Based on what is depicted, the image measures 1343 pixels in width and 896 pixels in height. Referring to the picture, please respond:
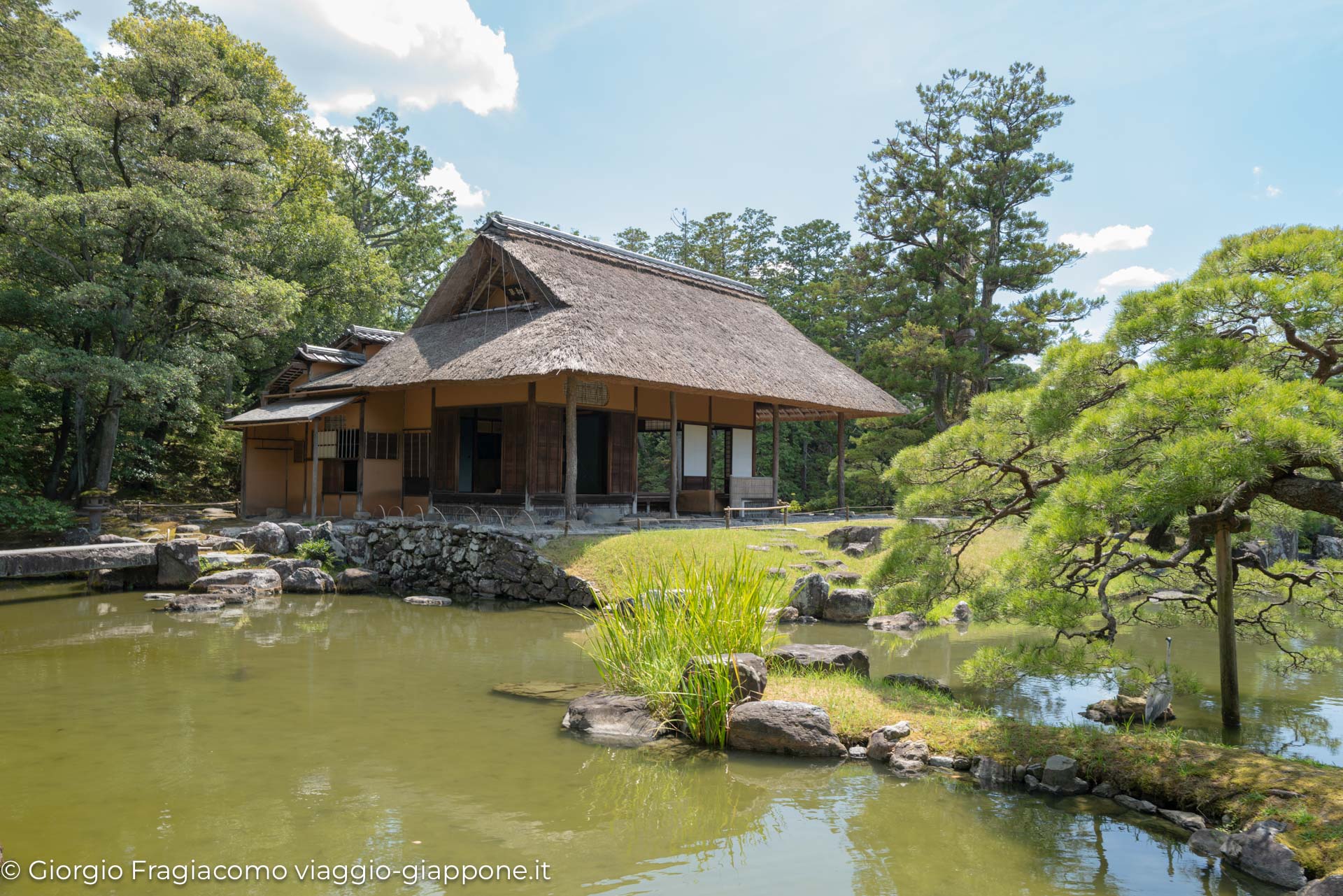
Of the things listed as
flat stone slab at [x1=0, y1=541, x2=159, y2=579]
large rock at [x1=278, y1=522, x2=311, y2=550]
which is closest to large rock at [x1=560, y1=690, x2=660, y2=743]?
flat stone slab at [x1=0, y1=541, x2=159, y2=579]

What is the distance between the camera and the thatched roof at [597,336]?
13.0 metres

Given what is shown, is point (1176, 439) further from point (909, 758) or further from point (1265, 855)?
point (909, 758)

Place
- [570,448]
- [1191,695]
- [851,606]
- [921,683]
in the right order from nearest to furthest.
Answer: [921,683], [1191,695], [851,606], [570,448]

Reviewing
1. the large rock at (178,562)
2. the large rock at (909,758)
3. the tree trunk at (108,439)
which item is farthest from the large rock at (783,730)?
the tree trunk at (108,439)

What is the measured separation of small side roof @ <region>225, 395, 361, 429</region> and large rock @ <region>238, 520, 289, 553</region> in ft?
6.90

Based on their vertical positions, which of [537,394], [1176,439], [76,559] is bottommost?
[76,559]

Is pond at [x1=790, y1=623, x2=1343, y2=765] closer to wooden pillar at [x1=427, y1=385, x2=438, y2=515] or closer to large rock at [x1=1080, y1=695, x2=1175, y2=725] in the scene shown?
large rock at [x1=1080, y1=695, x2=1175, y2=725]

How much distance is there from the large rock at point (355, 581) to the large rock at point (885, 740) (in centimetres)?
1014

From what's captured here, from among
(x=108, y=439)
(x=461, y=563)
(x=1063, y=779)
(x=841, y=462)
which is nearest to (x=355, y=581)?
(x=461, y=563)

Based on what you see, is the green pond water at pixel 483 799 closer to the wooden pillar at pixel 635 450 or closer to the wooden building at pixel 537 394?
the wooden building at pixel 537 394

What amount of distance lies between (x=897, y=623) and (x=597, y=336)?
639 cm

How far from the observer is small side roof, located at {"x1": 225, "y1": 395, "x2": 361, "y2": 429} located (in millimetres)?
15109

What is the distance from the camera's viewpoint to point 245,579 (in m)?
12.4

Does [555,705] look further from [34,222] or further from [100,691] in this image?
[34,222]
